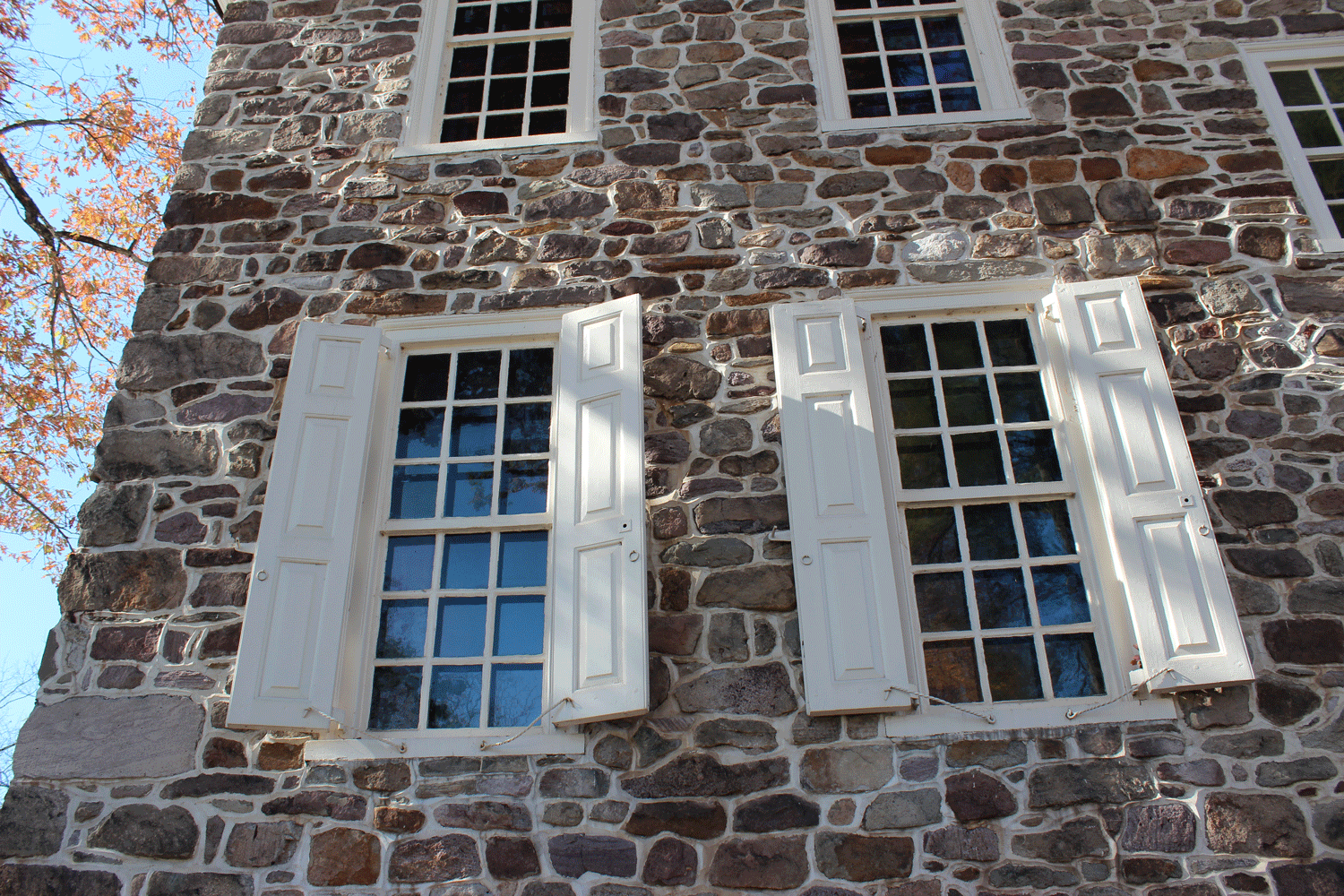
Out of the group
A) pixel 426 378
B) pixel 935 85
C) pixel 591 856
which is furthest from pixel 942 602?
pixel 935 85

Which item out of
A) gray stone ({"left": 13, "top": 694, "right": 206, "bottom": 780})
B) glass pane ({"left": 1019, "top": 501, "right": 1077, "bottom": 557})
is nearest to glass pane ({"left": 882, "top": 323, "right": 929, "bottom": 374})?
glass pane ({"left": 1019, "top": 501, "right": 1077, "bottom": 557})

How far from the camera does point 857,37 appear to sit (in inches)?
232

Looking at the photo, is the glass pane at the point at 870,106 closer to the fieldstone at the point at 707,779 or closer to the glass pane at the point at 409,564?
the glass pane at the point at 409,564

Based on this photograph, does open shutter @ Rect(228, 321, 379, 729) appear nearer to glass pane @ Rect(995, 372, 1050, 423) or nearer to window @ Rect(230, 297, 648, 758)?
window @ Rect(230, 297, 648, 758)

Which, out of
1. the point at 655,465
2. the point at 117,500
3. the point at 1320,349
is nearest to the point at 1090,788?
the point at 655,465

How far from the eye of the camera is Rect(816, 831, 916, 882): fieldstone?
3539 millimetres

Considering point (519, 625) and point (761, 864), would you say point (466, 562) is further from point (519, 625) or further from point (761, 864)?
point (761, 864)

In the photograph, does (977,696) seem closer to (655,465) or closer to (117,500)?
(655,465)

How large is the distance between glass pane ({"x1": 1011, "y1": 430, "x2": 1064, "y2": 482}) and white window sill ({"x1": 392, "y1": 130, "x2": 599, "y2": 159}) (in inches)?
107

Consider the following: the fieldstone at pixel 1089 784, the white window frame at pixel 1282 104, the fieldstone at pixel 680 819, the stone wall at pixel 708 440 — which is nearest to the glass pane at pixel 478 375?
the stone wall at pixel 708 440

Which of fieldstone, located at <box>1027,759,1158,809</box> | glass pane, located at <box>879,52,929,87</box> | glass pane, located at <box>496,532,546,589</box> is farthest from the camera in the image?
glass pane, located at <box>879,52,929,87</box>

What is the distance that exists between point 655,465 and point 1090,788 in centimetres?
210

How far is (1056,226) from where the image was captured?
5.01m

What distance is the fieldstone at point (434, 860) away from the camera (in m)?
3.65
